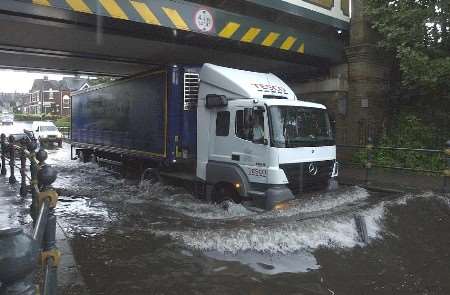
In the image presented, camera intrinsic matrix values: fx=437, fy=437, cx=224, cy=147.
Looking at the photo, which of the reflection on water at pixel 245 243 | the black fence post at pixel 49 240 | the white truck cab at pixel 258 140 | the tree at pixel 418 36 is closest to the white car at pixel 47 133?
the reflection on water at pixel 245 243

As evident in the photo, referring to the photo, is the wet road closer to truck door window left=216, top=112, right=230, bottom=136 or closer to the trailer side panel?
truck door window left=216, top=112, right=230, bottom=136

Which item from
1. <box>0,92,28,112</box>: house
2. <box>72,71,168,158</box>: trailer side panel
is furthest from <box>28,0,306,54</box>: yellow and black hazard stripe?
<box>0,92,28,112</box>: house

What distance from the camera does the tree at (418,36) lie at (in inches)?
465

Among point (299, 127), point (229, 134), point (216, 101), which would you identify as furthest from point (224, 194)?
point (299, 127)

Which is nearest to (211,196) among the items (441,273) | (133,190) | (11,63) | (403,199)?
(133,190)

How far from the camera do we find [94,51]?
40.8ft

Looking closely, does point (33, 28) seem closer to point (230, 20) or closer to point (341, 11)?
point (230, 20)

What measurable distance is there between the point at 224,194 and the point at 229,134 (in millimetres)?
1285

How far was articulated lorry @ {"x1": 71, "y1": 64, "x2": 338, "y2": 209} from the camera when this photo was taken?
27.9 feet

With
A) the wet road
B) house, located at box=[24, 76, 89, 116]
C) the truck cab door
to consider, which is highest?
house, located at box=[24, 76, 89, 116]

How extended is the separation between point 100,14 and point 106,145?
6.39 m

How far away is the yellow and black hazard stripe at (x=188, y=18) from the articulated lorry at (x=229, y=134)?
1.10 m

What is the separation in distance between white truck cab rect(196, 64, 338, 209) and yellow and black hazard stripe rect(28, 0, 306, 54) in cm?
117

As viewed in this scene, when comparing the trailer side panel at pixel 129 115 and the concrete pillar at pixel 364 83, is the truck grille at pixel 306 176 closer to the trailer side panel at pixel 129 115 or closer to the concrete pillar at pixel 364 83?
the trailer side panel at pixel 129 115
